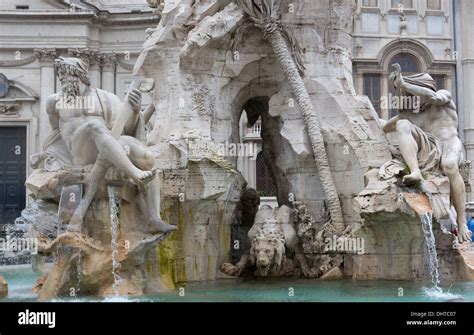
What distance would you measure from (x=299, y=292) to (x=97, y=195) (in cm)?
308

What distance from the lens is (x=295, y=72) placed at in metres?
12.4

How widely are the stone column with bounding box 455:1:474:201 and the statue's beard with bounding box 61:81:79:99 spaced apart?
30.4 metres

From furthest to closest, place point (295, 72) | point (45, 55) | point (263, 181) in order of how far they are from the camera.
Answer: point (45, 55) → point (263, 181) → point (295, 72)

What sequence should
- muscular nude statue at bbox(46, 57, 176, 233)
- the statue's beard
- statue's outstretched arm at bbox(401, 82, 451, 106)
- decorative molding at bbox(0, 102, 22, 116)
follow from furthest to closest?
decorative molding at bbox(0, 102, 22, 116), statue's outstretched arm at bbox(401, 82, 451, 106), the statue's beard, muscular nude statue at bbox(46, 57, 176, 233)

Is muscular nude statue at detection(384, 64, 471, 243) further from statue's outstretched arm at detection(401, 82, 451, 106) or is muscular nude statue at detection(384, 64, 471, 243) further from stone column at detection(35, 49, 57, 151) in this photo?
stone column at detection(35, 49, 57, 151)

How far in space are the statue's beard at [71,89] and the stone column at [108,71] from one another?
2722 centimetres

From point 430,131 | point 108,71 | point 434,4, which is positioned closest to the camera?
point 430,131

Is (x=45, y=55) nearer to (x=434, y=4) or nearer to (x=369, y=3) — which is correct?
(x=369, y=3)

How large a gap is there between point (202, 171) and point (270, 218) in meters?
1.48

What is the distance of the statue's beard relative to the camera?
10.5 metres

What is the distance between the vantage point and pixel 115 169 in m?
10.2

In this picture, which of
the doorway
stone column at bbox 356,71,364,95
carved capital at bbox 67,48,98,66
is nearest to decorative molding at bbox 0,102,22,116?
the doorway

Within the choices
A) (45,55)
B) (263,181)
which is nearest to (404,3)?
(263,181)
